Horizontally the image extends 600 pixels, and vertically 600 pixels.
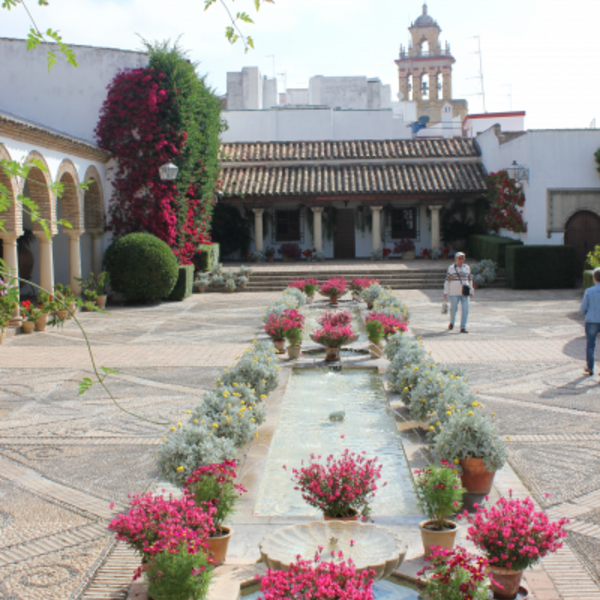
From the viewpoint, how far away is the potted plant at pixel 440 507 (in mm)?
4613

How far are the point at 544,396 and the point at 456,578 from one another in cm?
584

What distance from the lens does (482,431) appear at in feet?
A: 18.4

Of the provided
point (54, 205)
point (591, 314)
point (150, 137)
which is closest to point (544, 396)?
point (591, 314)

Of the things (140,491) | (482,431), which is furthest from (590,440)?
(140,491)

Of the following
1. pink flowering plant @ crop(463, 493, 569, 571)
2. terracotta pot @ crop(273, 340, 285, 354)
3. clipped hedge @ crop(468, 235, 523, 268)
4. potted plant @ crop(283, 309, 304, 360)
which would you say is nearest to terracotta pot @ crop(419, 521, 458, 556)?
pink flowering plant @ crop(463, 493, 569, 571)

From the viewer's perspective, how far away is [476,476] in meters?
5.64

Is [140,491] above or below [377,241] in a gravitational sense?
below

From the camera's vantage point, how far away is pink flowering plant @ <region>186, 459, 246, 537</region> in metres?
4.69

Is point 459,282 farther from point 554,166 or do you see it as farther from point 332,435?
point 554,166

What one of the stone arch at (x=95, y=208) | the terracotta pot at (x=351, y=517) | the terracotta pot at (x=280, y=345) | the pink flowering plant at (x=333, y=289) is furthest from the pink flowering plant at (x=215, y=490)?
the stone arch at (x=95, y=208)

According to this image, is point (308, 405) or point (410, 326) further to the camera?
point (410, 326)

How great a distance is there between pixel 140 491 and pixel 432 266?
19023 mm

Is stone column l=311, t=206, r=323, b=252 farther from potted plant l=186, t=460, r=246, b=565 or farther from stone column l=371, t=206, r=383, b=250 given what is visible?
potted plant l=186, t=460, r=246, b=565

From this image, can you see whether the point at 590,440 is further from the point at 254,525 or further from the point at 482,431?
the point at 254,525
